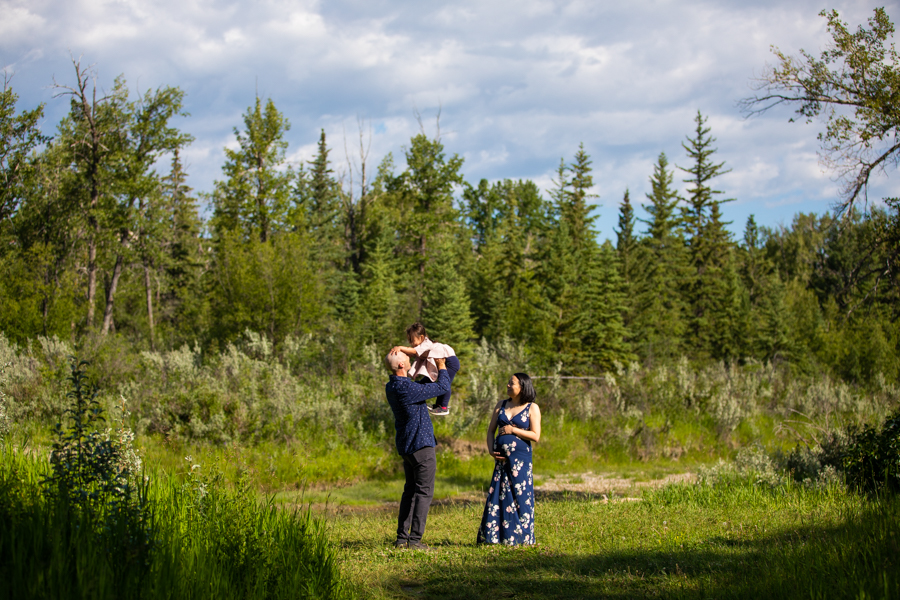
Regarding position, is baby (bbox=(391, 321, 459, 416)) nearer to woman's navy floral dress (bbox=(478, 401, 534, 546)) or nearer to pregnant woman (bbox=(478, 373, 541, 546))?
pregnant woman (bbox=(478, 373, 541, 546))

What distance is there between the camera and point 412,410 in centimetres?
597

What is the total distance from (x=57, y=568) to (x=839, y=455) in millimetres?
9205

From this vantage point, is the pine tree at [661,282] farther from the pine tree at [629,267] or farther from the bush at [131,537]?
the bush at [131,537]

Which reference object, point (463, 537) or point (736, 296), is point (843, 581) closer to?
point (463, 537)

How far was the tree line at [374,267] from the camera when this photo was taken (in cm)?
2247

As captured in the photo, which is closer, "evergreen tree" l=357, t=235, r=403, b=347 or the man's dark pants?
the man's dark pants

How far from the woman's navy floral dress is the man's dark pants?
2.05ft

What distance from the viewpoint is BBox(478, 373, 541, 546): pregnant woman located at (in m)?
6.07

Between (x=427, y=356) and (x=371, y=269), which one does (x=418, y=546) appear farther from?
(x=371, y=269)

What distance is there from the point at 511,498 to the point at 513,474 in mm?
236

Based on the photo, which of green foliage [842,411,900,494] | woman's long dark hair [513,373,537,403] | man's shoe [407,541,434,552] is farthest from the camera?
green foliage [842,411,900,494]

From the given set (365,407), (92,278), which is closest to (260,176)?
(92,278)

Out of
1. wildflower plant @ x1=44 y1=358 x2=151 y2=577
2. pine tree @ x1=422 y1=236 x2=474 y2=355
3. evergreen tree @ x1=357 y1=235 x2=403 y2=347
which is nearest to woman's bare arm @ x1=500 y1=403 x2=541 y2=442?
wildflower plant @ x1=44 y1=358 x2=151 y2=577

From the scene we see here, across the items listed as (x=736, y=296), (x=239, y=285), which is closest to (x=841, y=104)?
(x=239, y=285)
